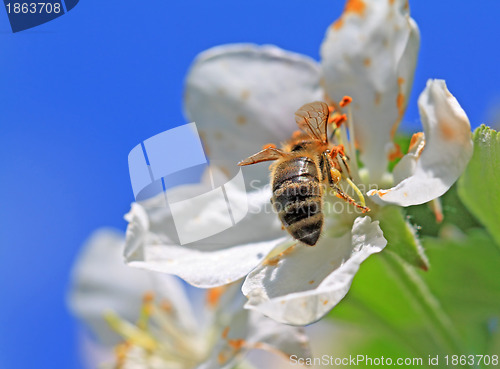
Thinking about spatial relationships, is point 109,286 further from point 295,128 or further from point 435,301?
point 435,301

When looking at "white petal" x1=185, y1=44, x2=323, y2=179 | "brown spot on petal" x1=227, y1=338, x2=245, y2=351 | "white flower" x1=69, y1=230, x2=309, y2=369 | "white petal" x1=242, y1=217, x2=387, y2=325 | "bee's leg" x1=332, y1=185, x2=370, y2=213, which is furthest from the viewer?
"white flower" x1=69, y1=230, x2=309, y2=369

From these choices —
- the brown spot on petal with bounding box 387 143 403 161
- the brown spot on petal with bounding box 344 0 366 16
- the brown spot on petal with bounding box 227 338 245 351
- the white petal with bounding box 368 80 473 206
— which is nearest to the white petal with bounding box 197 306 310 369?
the brown spot on petal with bounding box 227 338 245 351

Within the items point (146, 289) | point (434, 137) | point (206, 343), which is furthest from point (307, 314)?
point (146, 289)

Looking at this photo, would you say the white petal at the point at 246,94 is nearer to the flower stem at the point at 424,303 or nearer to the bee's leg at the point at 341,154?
the bee's leg at the point at 341,154

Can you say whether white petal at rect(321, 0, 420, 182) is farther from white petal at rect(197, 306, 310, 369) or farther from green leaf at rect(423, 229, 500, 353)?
white petal at rect(197, 306, 310, 369)

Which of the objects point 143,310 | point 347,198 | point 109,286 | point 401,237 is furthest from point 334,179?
point 109,286

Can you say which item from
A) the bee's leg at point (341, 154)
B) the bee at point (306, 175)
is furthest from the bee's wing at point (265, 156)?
the bee's leg at point (341, 154)

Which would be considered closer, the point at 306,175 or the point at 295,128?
the point at 306,175
